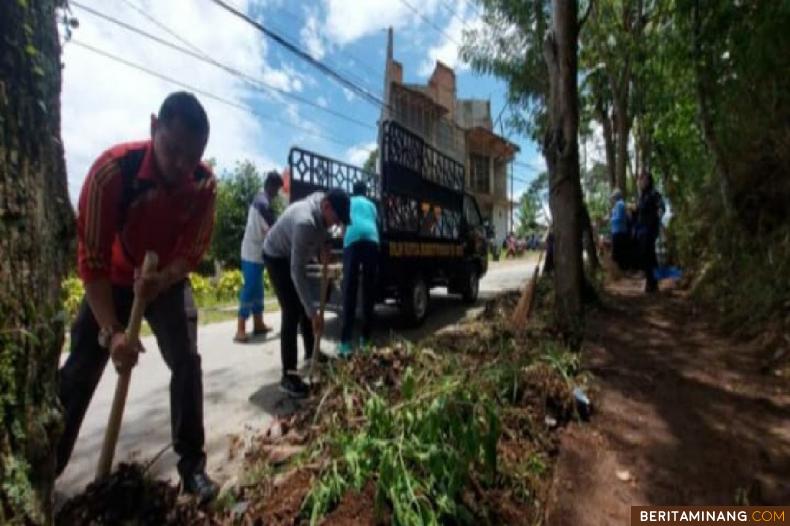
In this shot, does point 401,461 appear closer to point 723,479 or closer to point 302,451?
point 302,451

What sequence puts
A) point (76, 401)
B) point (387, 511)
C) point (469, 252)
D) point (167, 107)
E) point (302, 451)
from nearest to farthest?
point (387, 511), point (167, 107), point (76, 401), point (302, 451), point (469, 252)

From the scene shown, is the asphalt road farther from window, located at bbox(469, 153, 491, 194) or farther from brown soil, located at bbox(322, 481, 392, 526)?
window, located at bbox(469, 153, 491, 194)

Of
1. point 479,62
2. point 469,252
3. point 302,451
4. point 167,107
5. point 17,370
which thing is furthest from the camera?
point 479,62

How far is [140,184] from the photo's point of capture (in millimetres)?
2168

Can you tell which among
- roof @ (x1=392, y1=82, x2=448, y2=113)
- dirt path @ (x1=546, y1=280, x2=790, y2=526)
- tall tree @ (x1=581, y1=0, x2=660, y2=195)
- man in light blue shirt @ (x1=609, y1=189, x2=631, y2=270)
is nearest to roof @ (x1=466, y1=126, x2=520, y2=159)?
roof @ (x1=392, y1=82, x2=448, y2=113)

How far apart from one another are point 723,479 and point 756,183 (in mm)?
4563

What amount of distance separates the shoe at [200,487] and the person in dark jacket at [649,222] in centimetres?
737

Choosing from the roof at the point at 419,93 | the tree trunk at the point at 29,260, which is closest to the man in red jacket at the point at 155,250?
the tree trunk at the point at 29,260

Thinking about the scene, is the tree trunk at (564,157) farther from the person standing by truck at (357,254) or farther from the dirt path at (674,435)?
the person standing by truck at (357,254)

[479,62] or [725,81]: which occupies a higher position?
[479,62]

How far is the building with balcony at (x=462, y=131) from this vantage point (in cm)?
2833

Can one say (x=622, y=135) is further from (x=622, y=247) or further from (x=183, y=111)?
(x=183, y=111)

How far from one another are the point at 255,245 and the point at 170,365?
339 cm

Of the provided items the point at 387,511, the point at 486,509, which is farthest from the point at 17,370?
the point at 486,509
